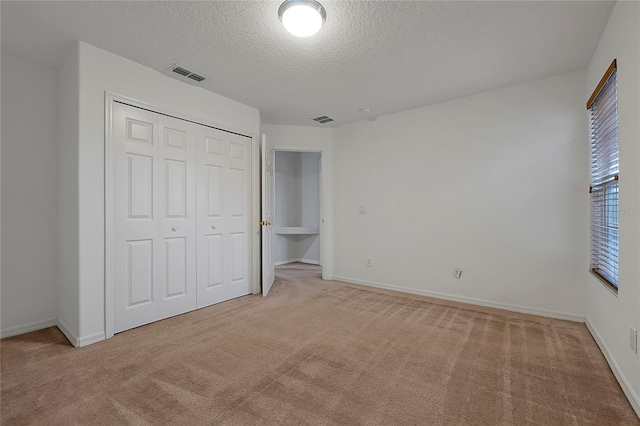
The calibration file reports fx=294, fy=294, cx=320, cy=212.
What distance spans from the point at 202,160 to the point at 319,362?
2449 millimetres

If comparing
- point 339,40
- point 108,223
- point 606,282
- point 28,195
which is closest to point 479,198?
point 606,282

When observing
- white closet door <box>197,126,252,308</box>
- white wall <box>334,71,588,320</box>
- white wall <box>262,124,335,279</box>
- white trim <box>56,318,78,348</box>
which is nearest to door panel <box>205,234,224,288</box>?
white closet door <box>197,126,252,308</box>

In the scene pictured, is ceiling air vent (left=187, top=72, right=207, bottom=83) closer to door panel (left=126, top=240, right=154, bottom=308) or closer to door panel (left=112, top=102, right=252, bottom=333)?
door panel (left=112, top=102, right=252, bottom=333)

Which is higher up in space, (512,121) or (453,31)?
(453,31)

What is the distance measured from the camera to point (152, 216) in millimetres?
2859

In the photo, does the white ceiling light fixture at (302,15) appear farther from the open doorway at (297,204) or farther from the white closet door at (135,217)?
the open doorway at (297,204)

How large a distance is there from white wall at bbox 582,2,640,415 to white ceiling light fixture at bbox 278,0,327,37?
1825 mm

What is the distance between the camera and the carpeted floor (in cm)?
157

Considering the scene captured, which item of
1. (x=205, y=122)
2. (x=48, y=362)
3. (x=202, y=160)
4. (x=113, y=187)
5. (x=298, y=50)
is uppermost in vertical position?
(x=298, y=50)

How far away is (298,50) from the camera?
2.53m

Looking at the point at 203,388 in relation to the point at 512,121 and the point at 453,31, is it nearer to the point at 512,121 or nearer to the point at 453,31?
the point at 453,31

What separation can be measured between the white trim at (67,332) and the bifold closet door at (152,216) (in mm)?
286

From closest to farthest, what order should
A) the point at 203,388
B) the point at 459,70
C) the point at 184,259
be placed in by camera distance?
the point at 203,388 < the point at 459,70 < the point at 184,259

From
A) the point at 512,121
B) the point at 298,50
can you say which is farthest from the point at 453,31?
the point at 512,121
